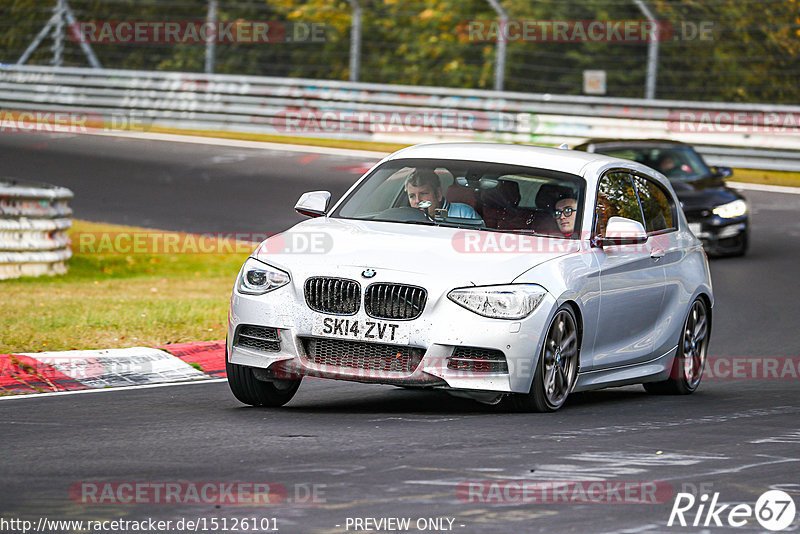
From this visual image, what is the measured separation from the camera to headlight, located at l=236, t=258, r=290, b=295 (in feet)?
27.4

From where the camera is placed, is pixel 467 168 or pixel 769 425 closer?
pixel 769 425

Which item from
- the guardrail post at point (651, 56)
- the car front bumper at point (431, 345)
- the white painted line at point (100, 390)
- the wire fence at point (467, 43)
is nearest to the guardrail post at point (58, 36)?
the wire fence at point (467, 43)

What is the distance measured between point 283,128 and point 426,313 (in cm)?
2341

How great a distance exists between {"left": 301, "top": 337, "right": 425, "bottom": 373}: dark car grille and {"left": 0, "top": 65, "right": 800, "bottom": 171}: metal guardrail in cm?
1969

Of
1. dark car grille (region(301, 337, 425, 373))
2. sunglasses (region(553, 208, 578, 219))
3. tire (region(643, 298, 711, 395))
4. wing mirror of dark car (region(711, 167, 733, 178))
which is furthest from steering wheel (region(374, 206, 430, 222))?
wing mirror of dark car (region(711, 167, 733, 178))

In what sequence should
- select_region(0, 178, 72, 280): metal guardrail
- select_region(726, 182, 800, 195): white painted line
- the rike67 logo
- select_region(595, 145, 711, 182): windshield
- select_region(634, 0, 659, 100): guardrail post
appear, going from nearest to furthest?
the rike67 logo
select_region(0, 178, 72, 280): metal guardrail
select_region(595, 145, 711, 182): windshield
select_region(726, 182, 800, 195): white painted line
select_region(634, 0, 659, 100): guardrail post

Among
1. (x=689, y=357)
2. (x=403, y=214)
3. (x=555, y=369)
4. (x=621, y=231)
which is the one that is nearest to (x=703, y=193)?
(x=689, y=357)

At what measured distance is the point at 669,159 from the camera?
19.2 meters

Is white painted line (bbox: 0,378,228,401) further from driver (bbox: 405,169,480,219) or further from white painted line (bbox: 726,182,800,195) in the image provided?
white painted line (bbox: 726,182,800,195)

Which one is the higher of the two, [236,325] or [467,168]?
[467,168]

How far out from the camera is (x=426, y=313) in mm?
8031

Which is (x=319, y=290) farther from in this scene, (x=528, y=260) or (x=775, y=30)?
(x=775, y=30)

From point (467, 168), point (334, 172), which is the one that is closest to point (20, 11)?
point (334, 172)

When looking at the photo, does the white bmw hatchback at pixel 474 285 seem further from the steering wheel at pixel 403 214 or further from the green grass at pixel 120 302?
the green grass at pixel 120 302
